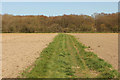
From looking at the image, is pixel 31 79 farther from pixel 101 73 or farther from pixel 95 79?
pixel 101 73

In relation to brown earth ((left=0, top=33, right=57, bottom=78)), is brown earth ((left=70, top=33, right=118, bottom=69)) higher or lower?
higher

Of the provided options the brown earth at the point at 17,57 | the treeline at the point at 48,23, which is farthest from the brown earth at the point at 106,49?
the treeline at the point at 48,23

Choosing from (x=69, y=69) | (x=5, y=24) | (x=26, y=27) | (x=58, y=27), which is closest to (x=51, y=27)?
(x=58, y=27)

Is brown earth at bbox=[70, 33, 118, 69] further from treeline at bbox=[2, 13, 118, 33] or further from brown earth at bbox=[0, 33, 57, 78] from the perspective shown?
treeline at bbox=[2, 13, 118, 33]

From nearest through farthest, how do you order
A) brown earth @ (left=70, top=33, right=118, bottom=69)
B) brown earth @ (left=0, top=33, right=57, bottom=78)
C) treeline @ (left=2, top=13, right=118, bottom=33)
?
brown earth @ (left=0, top=33, right=57, bottom=78), brown earth @ (left=70, top=33, right=118, bottom=69), treeline @ (left=2, top=13, right=118, bottom=33)

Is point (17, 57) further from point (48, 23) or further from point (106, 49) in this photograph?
point (48, 23)

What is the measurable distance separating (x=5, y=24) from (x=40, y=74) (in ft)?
351

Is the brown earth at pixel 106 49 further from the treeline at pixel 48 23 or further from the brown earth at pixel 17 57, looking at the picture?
the treeline at pixel 48 23

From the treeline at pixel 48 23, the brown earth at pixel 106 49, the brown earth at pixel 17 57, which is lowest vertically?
the brown earth at pixel 17 57

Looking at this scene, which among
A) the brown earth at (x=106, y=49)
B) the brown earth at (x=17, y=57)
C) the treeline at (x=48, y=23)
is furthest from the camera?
the treeline at (x=48, y=23)

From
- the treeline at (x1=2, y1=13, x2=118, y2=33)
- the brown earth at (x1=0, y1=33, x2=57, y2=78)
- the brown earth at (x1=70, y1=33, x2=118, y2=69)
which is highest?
the treeline at (x1=2, y1=13, x2=118, y2=33)

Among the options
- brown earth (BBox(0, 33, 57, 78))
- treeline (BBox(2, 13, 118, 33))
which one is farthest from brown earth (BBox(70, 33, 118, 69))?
treeline (BBox(2, 13, 118, 33))

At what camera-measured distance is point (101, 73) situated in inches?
277

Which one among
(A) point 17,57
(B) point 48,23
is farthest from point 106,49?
(B) point 48,23
